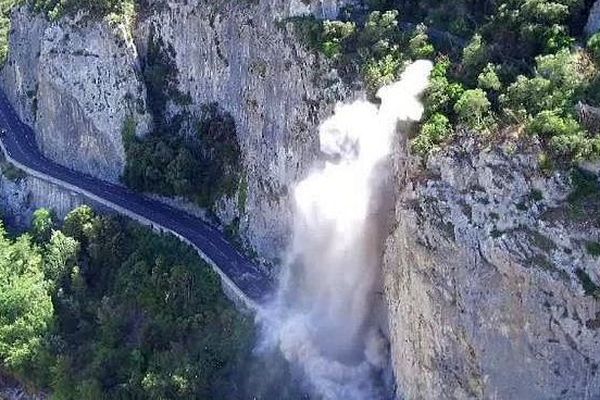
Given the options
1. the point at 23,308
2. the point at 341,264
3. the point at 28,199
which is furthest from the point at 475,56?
the point at 28,199

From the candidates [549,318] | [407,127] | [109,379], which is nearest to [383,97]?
[407,127]

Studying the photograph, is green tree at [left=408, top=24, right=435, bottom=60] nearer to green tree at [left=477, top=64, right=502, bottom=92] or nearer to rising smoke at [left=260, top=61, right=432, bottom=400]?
rising smoke at [left=260, top=61, right=432, bottom=400]

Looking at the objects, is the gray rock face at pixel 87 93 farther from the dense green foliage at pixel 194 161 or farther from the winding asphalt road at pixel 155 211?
the dense green foliage at pixel 194 161

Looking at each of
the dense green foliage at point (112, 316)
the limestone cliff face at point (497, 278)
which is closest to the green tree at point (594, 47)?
the limestone cliff face at point (497, 278)

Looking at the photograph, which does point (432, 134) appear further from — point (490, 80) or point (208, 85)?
point (208, 85)

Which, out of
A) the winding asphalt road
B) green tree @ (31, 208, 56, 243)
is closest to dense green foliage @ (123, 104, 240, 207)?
the winding asphalt road

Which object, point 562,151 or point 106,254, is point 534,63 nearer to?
point 562,151

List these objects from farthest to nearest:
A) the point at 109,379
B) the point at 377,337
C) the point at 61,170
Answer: the point at 61,170 < the point at 109,379 < the point at 377,337
